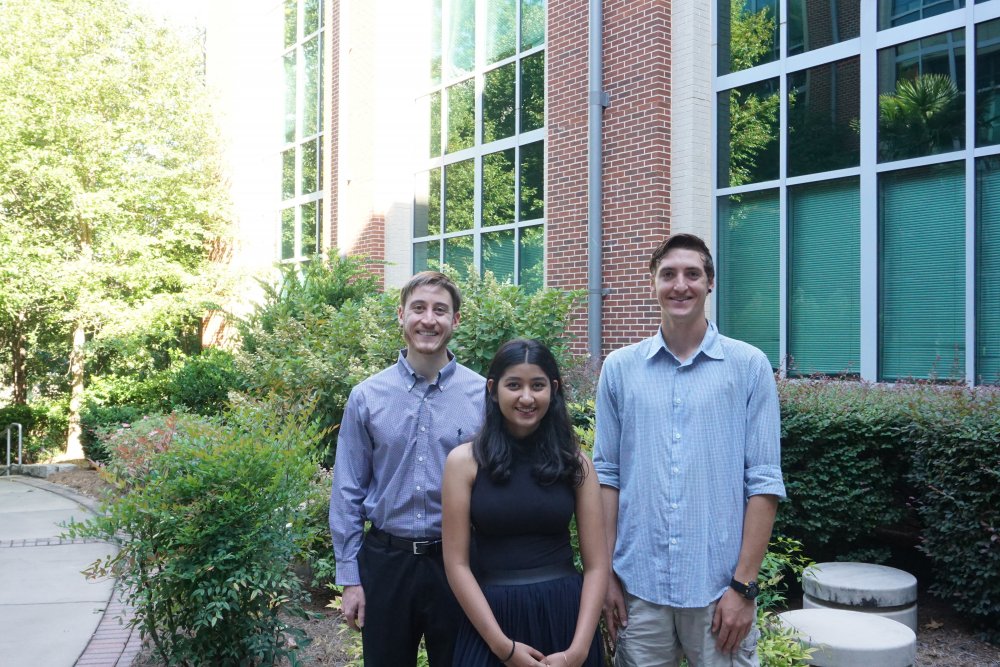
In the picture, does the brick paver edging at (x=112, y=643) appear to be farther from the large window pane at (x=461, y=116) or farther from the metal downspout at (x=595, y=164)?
the large window pane at (x=461, y=116)

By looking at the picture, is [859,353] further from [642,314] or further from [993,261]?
[642,314]

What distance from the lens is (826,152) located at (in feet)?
26.3

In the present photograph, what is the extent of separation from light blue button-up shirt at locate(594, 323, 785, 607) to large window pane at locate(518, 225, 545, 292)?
26.5 ft

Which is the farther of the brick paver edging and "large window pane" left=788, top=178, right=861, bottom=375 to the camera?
"large window pane" left=788, top=178, right=861, bottom=375

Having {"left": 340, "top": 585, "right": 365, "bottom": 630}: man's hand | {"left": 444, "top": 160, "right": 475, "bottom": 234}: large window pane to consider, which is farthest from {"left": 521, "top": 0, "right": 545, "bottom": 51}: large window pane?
{"left": 340, "top": 585, "right": 365, "bottom": 630}: man's hand

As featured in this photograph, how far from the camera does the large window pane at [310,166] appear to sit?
16.8m

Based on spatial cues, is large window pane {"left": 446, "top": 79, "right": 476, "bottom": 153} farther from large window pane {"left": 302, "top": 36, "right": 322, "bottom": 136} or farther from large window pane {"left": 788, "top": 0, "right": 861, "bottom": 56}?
large window pane {"left": 788, "top": 0, "right": 861, "bottom": 56}

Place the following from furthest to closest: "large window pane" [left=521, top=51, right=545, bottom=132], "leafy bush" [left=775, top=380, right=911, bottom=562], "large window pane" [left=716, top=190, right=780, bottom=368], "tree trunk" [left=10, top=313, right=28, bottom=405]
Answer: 1. "tree trunk" [left=10, top=313, right=28, bottom=405]
2. "large window pane" [left=521, top=51, right=545, bottom=132]
3. "large window pane" [left=716, top=190, right=780, bottom=368]
4. "leafy bush" [left=775, top=380, right=911, bottom=562]

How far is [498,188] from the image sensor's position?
1184 cm

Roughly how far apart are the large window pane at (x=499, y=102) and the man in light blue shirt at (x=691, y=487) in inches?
366

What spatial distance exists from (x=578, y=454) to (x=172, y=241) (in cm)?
1576

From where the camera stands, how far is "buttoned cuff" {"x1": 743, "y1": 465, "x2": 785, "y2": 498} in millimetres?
2576

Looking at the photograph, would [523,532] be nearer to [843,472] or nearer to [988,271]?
[843,472]

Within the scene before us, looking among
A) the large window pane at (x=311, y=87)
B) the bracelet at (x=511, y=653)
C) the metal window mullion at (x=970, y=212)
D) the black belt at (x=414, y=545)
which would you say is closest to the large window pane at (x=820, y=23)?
the metal window mullion at (x=970, y=212)
